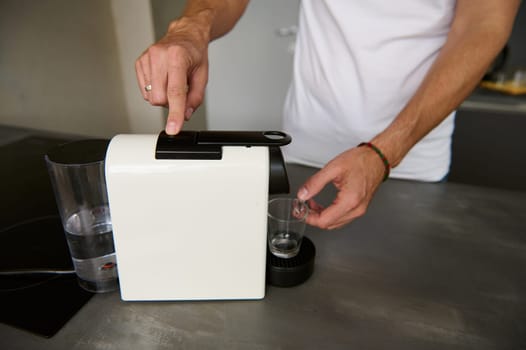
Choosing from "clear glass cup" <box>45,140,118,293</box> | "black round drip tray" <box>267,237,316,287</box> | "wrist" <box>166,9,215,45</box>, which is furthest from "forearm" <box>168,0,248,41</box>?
"black round drip tray" <box>267,237,316,287</box>

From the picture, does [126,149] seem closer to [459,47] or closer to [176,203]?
[176,203]

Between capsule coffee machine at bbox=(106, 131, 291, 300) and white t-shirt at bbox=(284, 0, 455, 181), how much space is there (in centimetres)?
57

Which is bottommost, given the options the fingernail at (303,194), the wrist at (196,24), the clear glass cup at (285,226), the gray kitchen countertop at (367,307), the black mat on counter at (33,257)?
the gray kitchen countertop at (367,307)

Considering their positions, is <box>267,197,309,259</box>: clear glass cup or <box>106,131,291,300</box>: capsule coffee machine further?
<box>267,197,309,259</box>: clear glass cup

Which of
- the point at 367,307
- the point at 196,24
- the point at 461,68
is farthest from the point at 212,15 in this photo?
the point at 367,307

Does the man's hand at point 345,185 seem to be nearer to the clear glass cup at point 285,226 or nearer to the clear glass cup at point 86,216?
the clear glass cup at point 285,226

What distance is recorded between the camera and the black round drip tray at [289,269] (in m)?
0.57

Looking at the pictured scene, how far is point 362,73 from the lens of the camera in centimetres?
100

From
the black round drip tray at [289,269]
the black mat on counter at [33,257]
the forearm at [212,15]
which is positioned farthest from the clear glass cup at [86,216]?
the forearm at [212,15]

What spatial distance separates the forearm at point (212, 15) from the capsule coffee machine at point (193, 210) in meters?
0.35

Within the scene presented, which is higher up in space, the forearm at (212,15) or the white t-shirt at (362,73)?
the forearm at (212,15)

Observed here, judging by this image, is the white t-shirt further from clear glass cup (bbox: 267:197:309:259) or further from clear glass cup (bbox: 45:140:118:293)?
clear glass cup (bbox: 45:140:118:293)

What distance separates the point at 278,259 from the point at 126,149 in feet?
0.92

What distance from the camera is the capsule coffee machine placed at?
0.48 m
